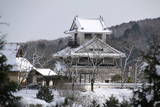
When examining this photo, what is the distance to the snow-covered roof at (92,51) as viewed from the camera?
192ft

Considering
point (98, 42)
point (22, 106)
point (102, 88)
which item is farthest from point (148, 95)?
point (98, 42)

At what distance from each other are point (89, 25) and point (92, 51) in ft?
20.2

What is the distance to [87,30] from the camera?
6344cm

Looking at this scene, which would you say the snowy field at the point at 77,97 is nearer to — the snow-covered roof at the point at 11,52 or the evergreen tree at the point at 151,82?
the evergreen tree at the point at 151,82

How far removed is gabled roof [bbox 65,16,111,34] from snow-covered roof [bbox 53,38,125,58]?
11.5 feet

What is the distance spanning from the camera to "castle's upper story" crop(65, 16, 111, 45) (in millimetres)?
63344

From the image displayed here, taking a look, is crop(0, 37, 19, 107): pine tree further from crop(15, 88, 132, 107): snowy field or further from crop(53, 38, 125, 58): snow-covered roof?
crop(53, 38, 125, 58): snow-covered roof

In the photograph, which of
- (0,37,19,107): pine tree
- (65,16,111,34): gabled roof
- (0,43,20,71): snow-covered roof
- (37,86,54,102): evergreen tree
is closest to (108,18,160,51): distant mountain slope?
(65,16,111,34): gabled roof

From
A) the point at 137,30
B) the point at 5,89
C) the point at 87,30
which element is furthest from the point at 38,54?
the point at 137,30

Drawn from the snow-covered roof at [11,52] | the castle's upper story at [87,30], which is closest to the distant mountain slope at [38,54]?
the snow-covered roof at [11,52]

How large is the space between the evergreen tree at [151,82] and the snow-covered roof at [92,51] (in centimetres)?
4274

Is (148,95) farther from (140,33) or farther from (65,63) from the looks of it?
(140,33)

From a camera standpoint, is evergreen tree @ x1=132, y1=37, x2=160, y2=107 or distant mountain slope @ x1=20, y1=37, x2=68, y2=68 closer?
evergreen tree @ x1=132, y1=37, x2=160, y2=107

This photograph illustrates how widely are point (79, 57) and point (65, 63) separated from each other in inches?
77.0
